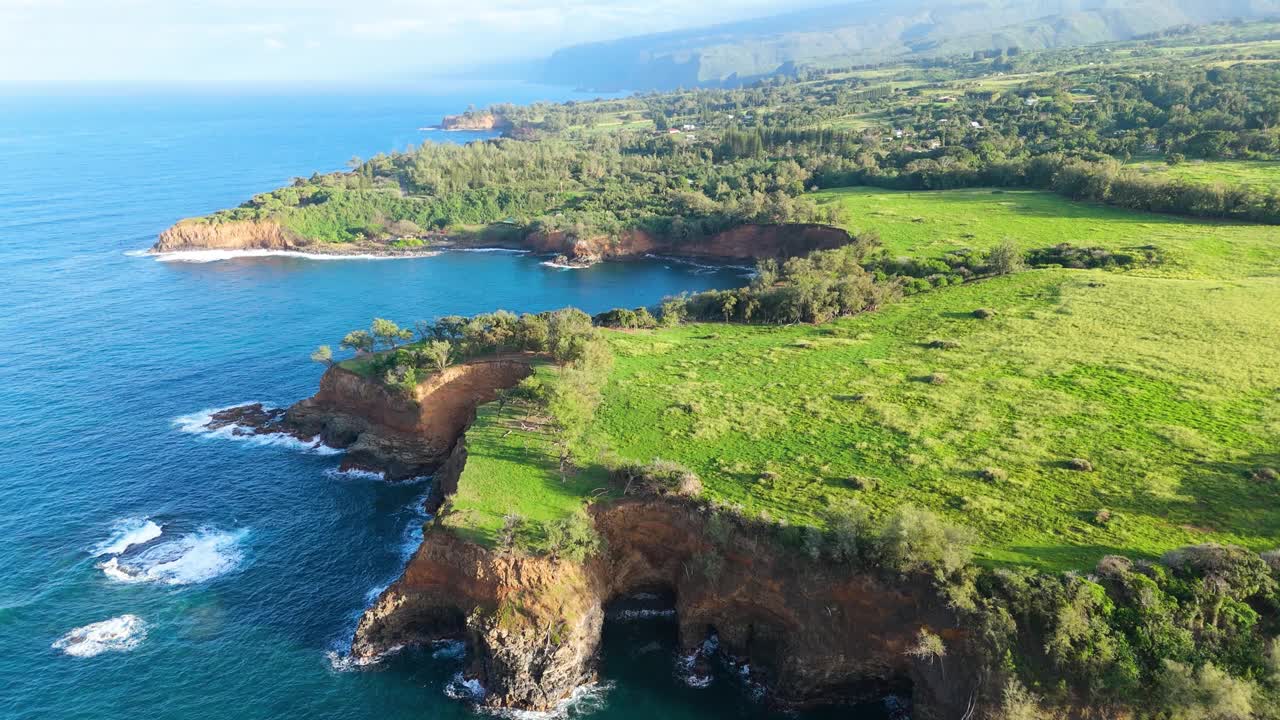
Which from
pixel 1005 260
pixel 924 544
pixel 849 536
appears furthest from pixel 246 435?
pixel 1005 260

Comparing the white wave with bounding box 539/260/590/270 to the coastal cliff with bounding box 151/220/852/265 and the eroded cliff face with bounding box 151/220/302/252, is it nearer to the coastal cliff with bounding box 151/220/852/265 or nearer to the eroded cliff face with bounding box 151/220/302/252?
the coastal cliff with bounding box 151/220/852/265

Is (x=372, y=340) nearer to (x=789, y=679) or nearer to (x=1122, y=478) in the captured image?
(x=789, y=679)

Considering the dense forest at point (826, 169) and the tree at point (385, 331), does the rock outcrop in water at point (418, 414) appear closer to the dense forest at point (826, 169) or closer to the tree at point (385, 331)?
the tree at point (385, 331)

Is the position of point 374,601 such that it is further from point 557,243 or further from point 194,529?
point 557,243

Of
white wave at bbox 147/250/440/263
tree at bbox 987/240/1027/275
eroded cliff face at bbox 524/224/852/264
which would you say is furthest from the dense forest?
tree at bbox 987/240/1027/275

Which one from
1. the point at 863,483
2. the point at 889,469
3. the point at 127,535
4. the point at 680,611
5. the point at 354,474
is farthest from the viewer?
the point at 354,474

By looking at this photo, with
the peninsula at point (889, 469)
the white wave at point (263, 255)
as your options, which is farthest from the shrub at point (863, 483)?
the white wave at point (263, 255)
